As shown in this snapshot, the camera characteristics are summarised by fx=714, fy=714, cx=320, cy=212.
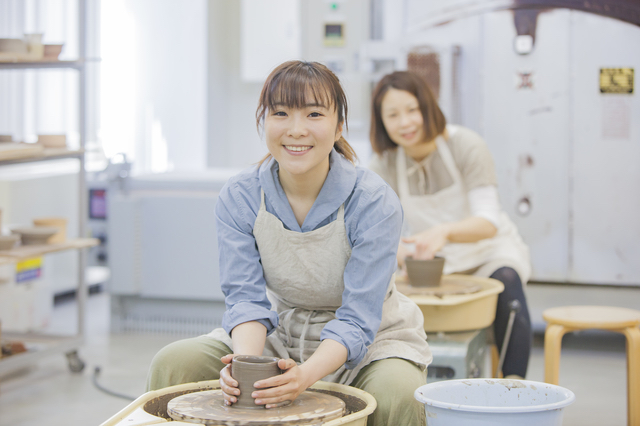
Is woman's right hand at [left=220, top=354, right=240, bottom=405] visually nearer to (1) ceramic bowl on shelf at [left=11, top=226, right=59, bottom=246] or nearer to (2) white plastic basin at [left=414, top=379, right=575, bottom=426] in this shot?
(2) white plastic basin at [left=414, top=379, right=575, bottom=426]

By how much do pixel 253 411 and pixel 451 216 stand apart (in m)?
1.55

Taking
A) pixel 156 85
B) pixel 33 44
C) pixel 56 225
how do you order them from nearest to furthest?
pixel 33 44, pixel 56 225, pixel 156 85

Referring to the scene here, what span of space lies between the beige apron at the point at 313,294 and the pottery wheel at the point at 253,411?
0.68 feet

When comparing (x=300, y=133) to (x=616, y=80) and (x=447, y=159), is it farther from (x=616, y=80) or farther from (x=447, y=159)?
(x=616, y=80)

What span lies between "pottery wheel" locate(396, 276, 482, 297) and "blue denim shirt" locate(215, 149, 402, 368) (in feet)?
1.82

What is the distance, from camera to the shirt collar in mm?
1505

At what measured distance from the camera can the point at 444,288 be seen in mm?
2119

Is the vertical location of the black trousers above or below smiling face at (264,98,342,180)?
below

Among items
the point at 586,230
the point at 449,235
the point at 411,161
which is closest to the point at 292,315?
the point at 449,235

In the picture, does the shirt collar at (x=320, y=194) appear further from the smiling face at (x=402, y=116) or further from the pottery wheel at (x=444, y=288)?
the smiling face at (x=402, y=116)

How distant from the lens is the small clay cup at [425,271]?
2.12 m

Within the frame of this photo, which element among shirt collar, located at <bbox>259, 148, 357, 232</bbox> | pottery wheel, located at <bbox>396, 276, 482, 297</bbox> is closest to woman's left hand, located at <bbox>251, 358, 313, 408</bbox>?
shirt collar, located at <bbox>259, 148, 357, 232</bbox>

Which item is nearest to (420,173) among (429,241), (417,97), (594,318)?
(417,97)

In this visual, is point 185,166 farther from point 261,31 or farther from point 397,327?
point 397,327
